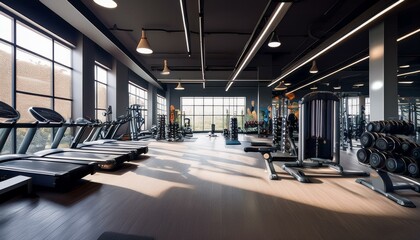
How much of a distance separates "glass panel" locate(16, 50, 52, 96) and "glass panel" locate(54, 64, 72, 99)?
0.19 metres

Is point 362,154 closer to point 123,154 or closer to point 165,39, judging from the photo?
point 123,154

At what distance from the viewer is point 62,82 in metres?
5.62

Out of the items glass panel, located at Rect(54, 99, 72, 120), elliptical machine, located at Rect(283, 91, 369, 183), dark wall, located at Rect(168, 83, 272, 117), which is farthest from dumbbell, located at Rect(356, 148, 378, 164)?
dark wall, located at Rect(168, 83, 272, 117)

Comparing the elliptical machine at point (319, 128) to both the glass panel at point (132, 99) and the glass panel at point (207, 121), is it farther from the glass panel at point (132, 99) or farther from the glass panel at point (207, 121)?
the glass panel at point (207, 121)

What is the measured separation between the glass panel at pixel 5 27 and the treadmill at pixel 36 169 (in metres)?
2.38

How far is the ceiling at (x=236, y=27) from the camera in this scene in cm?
494

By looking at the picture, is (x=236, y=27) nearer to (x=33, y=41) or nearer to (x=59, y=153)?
(x=33, y=41)

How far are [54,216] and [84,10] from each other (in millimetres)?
4621

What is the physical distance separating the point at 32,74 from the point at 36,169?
10.3 ft

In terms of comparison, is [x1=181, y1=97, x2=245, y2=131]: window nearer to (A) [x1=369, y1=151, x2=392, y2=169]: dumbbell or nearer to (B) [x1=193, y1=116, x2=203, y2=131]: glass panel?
(B) [x1=193, y1=116, x2=203, y2=131]: glass panel

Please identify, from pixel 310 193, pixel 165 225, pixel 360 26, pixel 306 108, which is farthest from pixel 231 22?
pixel 165 225

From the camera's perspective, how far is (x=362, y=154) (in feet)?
9.32

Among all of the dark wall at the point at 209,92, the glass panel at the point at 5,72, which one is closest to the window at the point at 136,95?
the dark wall at the point at 209,92

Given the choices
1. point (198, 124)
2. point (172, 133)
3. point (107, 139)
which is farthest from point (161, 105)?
point (107, 139)
